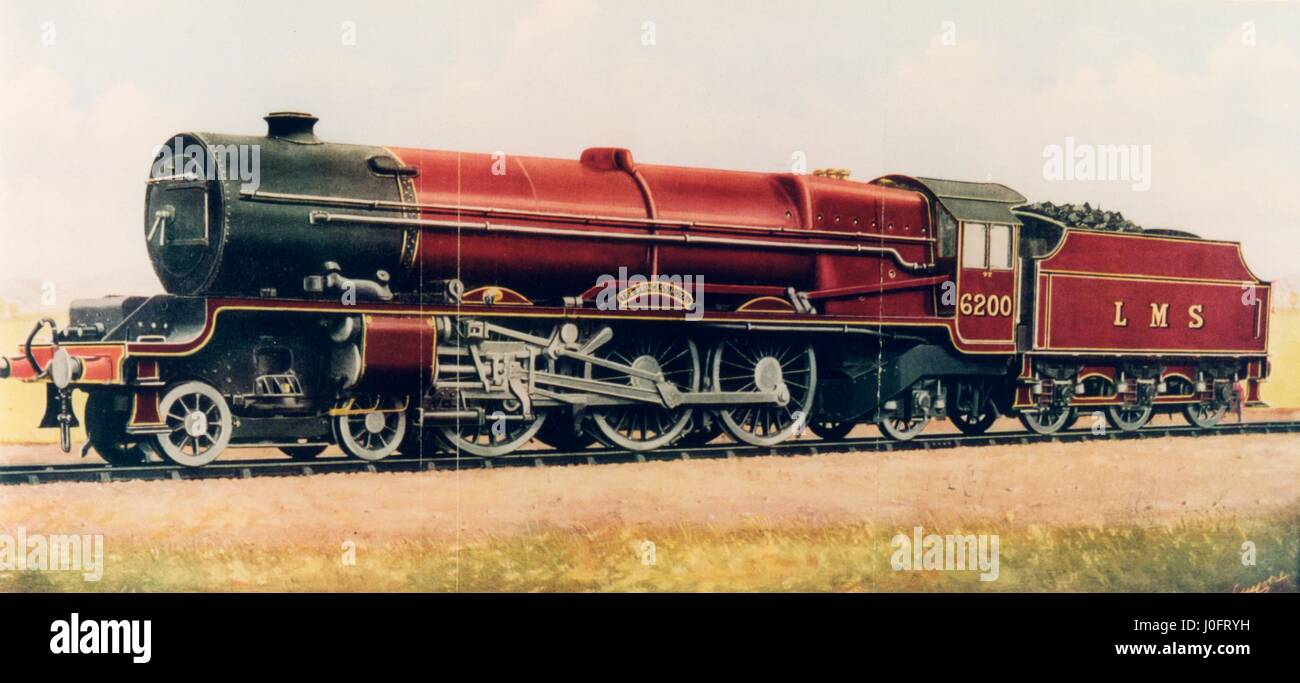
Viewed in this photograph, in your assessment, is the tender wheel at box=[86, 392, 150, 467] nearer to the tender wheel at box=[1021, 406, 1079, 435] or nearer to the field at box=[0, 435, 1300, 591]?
the field at box=[0, 435, 1300, 591]

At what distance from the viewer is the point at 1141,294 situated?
20031 millimetres

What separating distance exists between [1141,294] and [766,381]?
239 inches

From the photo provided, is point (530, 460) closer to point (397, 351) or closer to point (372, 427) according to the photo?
point (372, 427)

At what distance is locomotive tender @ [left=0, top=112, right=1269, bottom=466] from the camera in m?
14.6

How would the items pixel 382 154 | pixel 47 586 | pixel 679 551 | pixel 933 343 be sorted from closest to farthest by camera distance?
pixel 47 586 → pixel 679 551 → pixel 382 154 → pixel 933 343

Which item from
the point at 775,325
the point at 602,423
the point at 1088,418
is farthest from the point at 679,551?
the point at 1088,418

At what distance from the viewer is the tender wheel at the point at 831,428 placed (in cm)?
1831

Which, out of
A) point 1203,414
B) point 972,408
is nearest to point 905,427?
point 972,408

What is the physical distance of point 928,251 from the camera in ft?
61.6

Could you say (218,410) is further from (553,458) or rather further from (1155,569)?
(1155,569)

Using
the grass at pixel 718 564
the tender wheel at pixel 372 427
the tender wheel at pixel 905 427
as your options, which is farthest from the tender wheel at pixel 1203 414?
the tender wheel at pixel 372 427

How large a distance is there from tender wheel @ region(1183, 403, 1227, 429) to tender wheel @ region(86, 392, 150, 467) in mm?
14663

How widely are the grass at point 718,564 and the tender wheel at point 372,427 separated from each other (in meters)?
2.15

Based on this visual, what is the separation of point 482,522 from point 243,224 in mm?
3890
